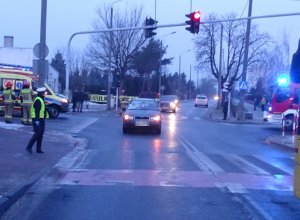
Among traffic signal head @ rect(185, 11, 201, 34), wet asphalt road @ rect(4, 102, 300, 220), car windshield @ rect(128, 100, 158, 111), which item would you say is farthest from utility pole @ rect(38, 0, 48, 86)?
traffic signal head @ rect(185, 11, 201, 34)

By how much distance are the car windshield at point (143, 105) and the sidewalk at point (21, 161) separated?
457 cm

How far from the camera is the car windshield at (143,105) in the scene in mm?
23811

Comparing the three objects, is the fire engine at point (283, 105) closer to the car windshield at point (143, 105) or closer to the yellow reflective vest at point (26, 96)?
the car windshield at point (143, 105)

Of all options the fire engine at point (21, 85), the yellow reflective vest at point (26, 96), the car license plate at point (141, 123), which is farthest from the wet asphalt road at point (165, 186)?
the fire engine at point (21, 85)

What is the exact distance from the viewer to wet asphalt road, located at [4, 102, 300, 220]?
26.5 ft

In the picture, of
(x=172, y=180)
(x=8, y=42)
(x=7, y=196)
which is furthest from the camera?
(x=8, y=42)

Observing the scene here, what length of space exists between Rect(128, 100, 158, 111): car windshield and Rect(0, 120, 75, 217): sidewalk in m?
4.57

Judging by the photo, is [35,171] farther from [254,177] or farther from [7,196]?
[254,177]

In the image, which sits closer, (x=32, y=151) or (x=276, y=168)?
(x=276, y=168)

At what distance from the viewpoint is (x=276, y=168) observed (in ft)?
44.9

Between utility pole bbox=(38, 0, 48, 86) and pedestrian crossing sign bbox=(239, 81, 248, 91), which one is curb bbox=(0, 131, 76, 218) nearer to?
utility pole bbox=(38, 0, 48, 86)

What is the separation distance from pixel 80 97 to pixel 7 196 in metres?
31.7

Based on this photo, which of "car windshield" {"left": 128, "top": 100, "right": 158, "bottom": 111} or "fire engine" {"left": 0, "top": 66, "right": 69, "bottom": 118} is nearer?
"car windshield" {"left": 128, "top": 100, "right": 158, "bottom": 111}

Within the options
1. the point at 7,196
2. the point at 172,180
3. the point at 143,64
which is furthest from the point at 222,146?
the point at 143,64
